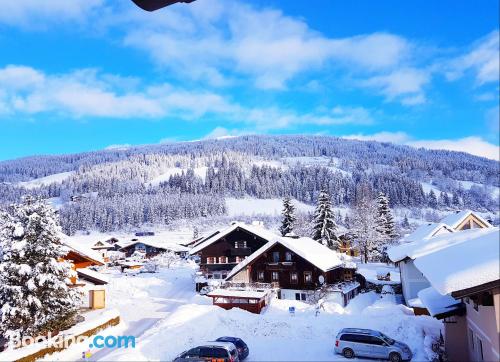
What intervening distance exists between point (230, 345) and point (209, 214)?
174m

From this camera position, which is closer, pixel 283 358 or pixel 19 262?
pixel 283 358

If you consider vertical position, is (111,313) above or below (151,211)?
below

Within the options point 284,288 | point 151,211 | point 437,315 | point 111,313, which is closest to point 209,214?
point 151,211

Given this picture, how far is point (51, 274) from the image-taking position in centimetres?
2414

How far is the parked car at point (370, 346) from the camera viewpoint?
2089 centimetres

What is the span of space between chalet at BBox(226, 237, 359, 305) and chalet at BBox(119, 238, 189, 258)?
59213 mm

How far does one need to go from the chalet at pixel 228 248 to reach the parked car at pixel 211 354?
33.5 metres

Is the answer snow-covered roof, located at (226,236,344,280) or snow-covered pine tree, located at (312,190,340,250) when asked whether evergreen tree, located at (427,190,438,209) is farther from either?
snow-covered roof, located at (226,236,344,280)

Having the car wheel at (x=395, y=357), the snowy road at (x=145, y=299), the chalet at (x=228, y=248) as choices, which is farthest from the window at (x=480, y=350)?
the chalet at (x=228, y=248)

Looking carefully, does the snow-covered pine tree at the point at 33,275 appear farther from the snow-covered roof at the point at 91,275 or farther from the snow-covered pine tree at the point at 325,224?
the snow-covered pine tree at the point at 325,224

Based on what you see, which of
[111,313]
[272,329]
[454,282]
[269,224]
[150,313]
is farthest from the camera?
[269,224]

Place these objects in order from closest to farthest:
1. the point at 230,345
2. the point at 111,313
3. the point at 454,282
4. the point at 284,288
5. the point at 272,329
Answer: the point at 454,282 → the point at 230,345 → the point at 272,329 → the point at 111,313 → the point at 284,288

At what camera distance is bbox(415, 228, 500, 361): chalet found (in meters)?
9.75

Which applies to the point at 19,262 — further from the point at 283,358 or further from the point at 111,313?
the point at 283,358
